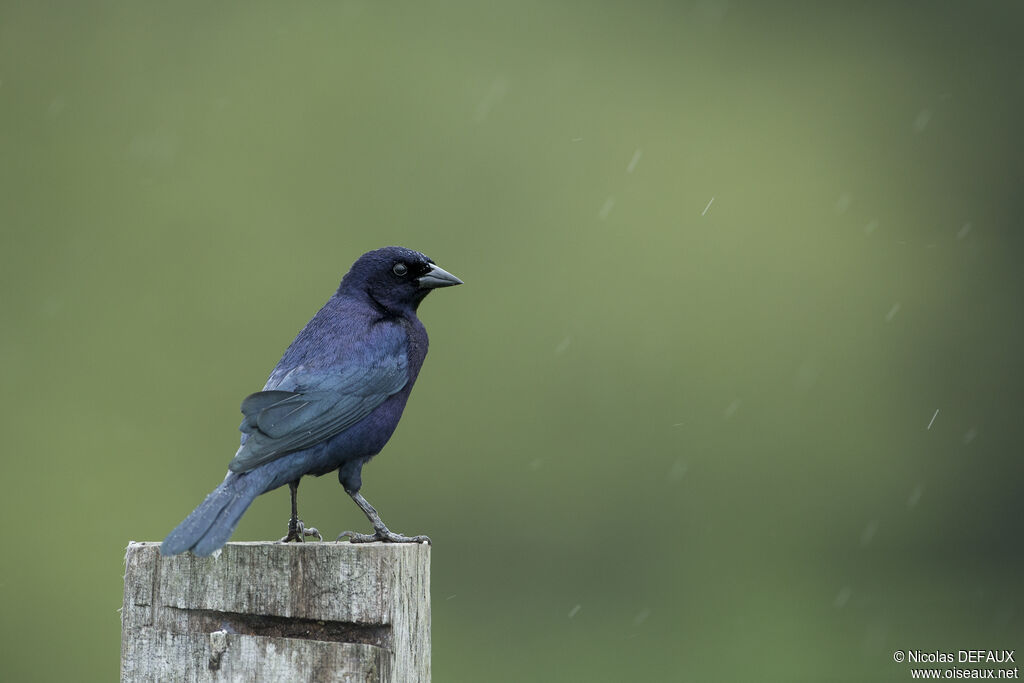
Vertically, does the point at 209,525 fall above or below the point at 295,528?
below

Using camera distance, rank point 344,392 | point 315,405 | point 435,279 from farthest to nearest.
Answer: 1. point 435,279
2. point 344,392
3. point 315,405

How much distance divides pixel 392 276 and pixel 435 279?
158 mm

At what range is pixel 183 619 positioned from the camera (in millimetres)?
2572

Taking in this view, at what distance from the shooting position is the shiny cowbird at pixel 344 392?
3305 mm

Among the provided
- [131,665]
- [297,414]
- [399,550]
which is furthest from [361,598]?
[297,414]

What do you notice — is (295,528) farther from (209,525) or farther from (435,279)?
(209,525)

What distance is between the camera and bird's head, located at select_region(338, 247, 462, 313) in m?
4.12

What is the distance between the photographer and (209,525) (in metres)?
2.59

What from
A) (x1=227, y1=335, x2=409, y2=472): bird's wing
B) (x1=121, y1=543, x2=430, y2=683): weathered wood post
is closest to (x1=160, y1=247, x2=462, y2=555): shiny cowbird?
(x1=227, y1=335, x2=409, y2=472): bird's wing

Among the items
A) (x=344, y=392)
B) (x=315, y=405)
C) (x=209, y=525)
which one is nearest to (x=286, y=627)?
(x=209, y=525)

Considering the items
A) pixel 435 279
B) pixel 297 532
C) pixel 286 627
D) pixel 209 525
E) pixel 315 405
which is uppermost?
pixel 435 279

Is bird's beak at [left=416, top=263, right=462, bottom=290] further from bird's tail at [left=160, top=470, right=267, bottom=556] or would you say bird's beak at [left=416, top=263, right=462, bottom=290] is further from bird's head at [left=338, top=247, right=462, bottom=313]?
bird's tail at [left=160, top=470, right=267, bottom=556]

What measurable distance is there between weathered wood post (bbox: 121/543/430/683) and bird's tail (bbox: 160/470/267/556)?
57mm

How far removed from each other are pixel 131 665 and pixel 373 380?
1.38 meters
